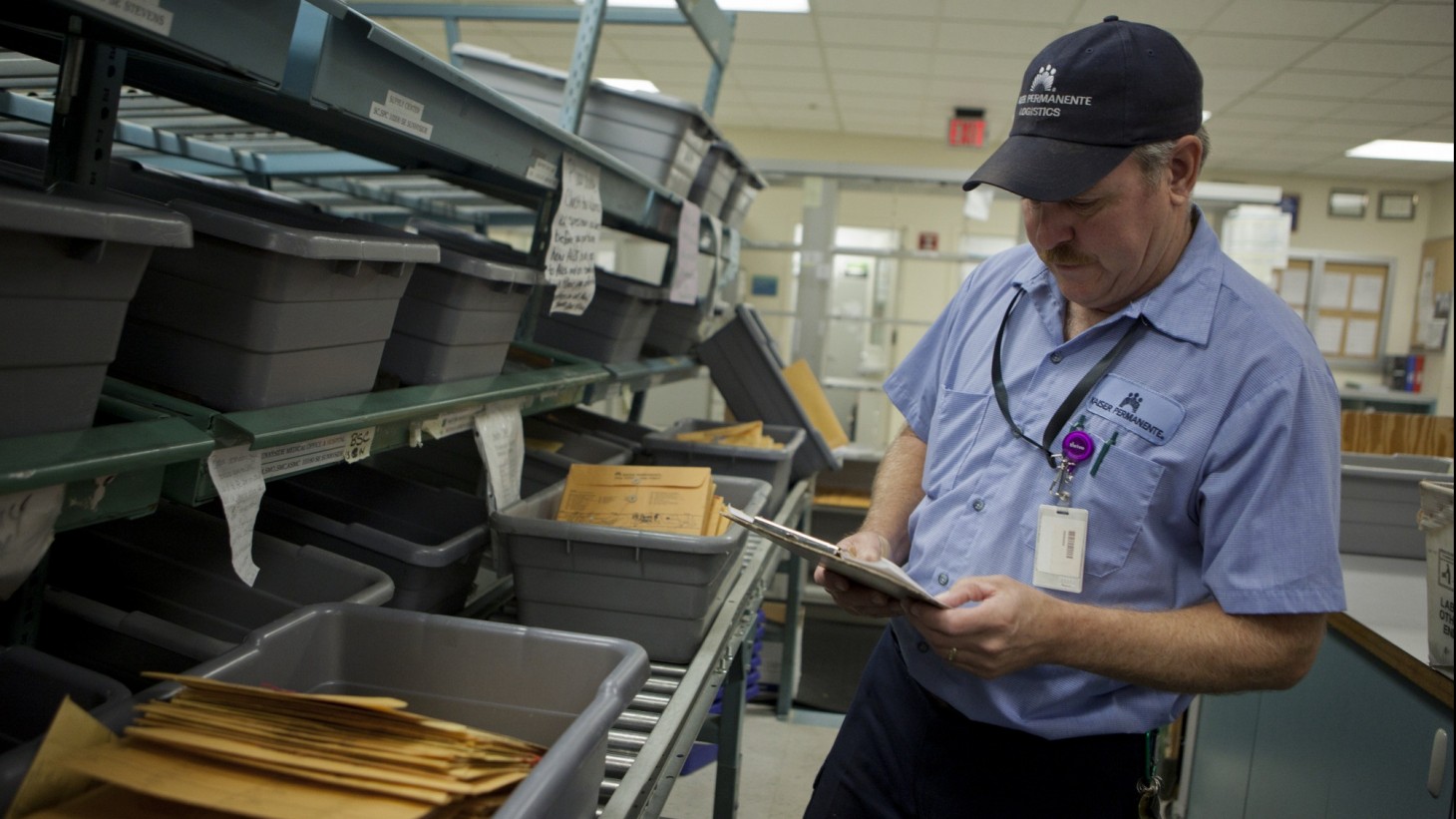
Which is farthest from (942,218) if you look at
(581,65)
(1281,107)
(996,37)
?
(581,65)

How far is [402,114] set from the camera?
1249 millimetres

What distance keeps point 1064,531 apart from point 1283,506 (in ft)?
0.82

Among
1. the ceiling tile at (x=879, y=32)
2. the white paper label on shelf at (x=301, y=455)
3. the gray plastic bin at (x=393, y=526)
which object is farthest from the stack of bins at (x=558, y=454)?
the ceiling tile at (x=879, y=32)

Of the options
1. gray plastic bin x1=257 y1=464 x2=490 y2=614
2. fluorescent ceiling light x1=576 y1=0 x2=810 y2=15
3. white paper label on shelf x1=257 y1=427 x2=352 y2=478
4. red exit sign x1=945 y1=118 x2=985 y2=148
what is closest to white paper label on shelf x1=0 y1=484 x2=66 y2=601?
white paper label on shelf x1=257 y1=427 x2=352 y2=478

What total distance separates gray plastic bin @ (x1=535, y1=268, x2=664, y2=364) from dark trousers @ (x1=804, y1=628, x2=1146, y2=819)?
50.6 inches

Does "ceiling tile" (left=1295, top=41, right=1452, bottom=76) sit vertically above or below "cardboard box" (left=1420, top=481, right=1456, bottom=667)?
above

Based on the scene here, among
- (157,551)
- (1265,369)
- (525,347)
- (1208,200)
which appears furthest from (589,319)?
(1208,200)

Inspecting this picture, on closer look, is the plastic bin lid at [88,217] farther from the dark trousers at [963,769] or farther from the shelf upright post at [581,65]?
the shelf upright post at [581,65]

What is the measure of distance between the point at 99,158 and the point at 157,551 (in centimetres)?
57

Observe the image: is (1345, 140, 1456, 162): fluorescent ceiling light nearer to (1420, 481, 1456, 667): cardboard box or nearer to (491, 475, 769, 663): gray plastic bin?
(1420, 481, 1456, 667): cardboard box

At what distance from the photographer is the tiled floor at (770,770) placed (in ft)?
10.2

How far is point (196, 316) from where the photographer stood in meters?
1.09

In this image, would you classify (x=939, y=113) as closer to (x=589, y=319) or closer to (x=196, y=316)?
(x=589, y=319)

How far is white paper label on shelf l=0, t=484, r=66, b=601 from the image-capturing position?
769 millimetres
